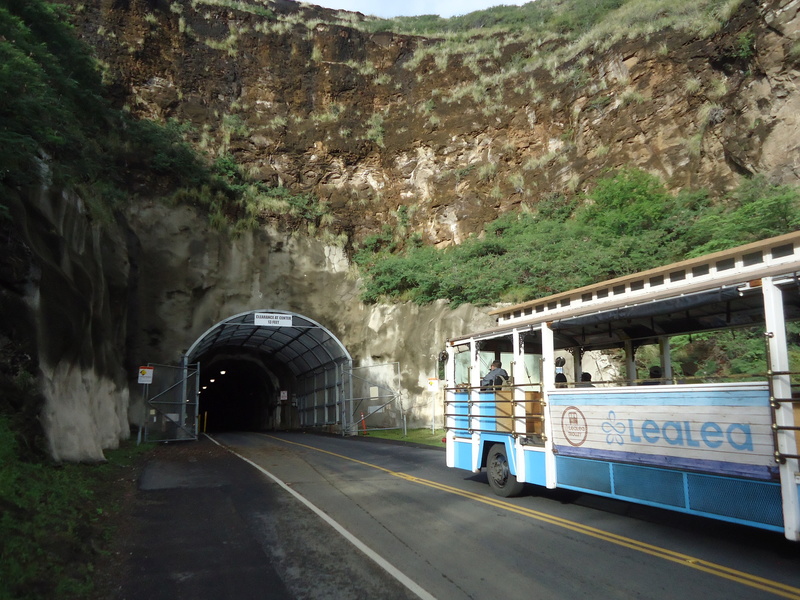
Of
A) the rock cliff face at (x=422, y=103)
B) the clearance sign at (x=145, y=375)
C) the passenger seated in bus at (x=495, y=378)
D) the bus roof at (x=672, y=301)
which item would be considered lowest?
the passenger seated in bus at (x=495, y=378)

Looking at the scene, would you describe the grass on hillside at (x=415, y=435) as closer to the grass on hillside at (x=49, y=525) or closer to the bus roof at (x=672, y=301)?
the bus roof at (x=672, y=301)

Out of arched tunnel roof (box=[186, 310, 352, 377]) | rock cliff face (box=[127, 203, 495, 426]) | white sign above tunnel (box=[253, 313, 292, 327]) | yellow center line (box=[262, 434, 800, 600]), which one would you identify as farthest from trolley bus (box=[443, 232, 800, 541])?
arched tunnel roof (box=[186, 310, 352, 377])

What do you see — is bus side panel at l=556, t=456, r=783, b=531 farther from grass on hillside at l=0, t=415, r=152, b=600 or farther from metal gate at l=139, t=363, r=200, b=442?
metal gate at l=139, t=363, r=200, b=442

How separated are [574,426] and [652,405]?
1.64 metres

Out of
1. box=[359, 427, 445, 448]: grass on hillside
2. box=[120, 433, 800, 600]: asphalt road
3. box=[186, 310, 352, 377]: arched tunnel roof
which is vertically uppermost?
box=[186, 310, 352, 377]: arched tunnel roof

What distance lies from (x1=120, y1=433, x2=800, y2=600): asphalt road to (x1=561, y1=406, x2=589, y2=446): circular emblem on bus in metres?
1.18

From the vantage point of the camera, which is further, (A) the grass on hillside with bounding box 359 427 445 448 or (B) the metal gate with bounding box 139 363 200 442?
(B) the metal gate with bounding box 139 363 200 442

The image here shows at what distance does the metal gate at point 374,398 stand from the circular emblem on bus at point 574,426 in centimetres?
1966

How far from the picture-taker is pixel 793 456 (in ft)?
18.5

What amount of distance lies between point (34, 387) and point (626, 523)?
35.3 ft

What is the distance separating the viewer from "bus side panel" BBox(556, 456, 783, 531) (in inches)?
234

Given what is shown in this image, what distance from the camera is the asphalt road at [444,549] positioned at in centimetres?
562

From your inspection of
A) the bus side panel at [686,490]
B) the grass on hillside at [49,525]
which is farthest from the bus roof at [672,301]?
the grass on hillside at [49,525]

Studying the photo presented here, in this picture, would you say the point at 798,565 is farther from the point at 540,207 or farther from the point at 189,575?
the point at 540,207
